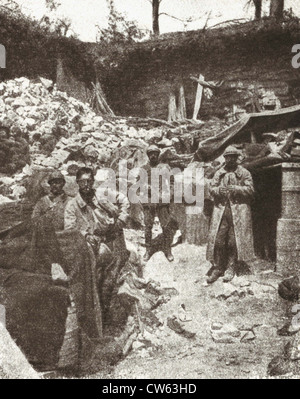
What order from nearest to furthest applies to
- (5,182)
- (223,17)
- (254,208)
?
(254,208)
(5,182)
(223,17)

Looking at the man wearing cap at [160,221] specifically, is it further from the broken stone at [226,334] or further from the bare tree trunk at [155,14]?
the bare tree trunk at [155,14]

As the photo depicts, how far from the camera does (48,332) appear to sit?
5031 millimetres

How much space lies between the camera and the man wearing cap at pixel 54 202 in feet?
17.7

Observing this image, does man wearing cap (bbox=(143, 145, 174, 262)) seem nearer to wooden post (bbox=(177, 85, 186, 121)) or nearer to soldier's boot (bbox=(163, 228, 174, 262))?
soldier's boot (bbox=(163, 228, 174, 262))

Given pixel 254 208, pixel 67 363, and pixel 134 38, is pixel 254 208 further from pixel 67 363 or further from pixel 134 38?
pixel 134 38

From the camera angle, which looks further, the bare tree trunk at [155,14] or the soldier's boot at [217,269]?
the bare tree trunk at [155,14]

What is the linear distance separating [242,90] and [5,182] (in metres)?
3.23

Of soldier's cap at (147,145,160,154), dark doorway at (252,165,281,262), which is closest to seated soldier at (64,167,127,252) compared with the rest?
soldier's cap at (147,145,160,154)

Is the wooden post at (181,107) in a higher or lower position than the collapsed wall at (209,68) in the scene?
lower

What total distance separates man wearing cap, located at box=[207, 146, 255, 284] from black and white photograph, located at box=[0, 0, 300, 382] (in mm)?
11

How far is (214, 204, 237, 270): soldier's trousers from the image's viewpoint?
5344 mm

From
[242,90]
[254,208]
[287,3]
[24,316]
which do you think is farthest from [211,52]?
[24,316]

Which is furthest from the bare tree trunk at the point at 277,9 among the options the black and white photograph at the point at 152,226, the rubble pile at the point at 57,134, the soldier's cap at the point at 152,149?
the soldier's cap at the point at 152,149

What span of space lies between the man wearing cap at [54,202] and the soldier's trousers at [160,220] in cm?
88
